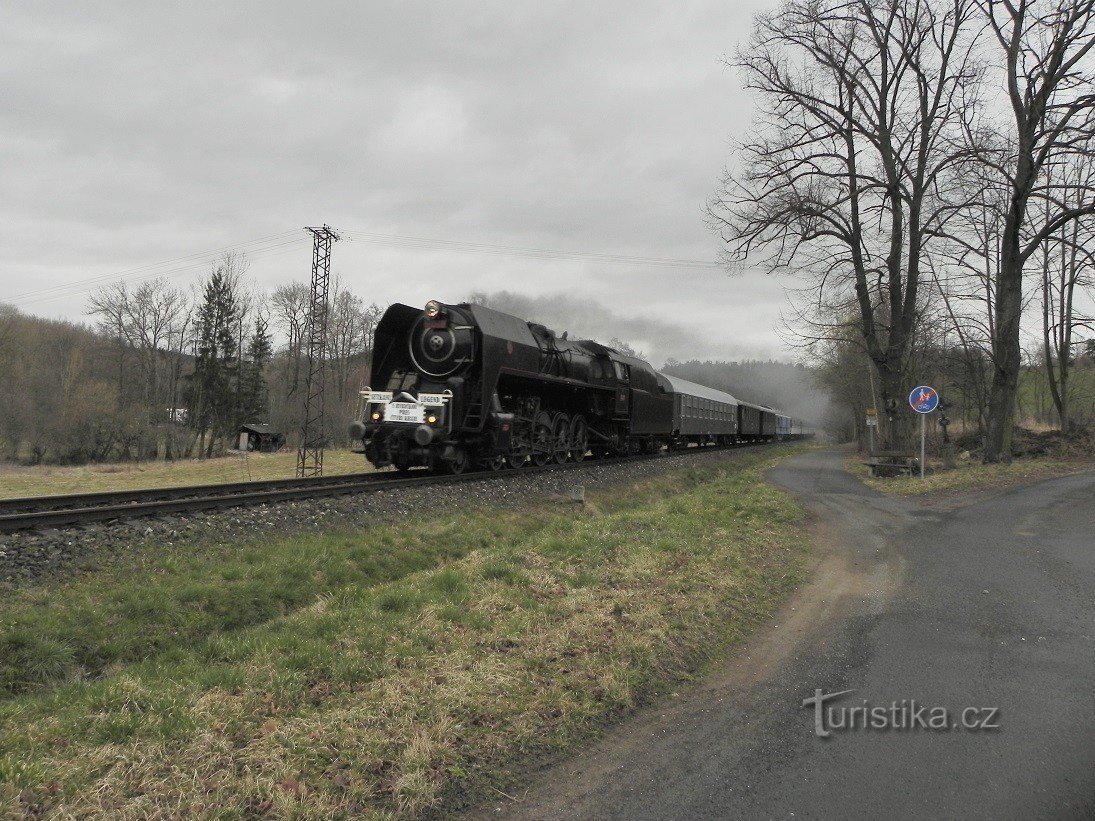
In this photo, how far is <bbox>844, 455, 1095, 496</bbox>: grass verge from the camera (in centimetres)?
1445

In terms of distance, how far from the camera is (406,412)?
40.7ft

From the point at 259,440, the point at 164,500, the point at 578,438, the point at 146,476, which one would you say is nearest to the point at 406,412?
the point at 164,500

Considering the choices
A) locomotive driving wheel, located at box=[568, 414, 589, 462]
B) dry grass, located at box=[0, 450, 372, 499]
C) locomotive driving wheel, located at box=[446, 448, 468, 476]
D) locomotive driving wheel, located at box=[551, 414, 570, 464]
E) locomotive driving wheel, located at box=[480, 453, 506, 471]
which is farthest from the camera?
dry grass, located at box=[0, 450, 372, 499]

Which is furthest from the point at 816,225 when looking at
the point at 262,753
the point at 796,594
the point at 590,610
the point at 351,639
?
the point at 262,753

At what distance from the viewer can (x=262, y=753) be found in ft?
10.1

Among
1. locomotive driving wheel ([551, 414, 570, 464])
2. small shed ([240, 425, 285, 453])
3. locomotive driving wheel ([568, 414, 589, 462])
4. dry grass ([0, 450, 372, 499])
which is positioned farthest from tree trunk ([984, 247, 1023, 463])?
small shed ([240, 425, 285, 453])

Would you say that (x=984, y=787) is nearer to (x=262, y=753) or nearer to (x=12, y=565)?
(x=262, y=753)

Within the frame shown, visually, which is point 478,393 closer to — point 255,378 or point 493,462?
point 493,462

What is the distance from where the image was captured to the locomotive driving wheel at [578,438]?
59.1 feet

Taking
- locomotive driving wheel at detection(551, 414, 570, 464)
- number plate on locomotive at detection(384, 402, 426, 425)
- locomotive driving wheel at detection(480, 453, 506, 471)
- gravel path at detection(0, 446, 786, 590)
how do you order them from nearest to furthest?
gravel path at detection(0, 446, 786, 590) < number plate on locomotive at detection(384, 402, 426, 425) < locomotive driving wheel at detection(480, 453, 506, 471) < locomotive driving wheel at detection(551, 414, 570, 464)

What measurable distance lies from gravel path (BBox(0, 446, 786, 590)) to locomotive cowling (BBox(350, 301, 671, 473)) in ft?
3.38

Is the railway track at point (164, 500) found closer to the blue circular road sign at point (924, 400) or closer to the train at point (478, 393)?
the train at point (478, 393)

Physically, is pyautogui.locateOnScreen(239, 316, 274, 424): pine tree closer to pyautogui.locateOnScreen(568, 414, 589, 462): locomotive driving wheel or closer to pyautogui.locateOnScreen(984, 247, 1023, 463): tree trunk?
pyautogui.locateOnScreen(568, 414, 589, 462): locomotive driving wheel

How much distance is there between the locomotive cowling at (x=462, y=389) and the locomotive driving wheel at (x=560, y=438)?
0.05 m
